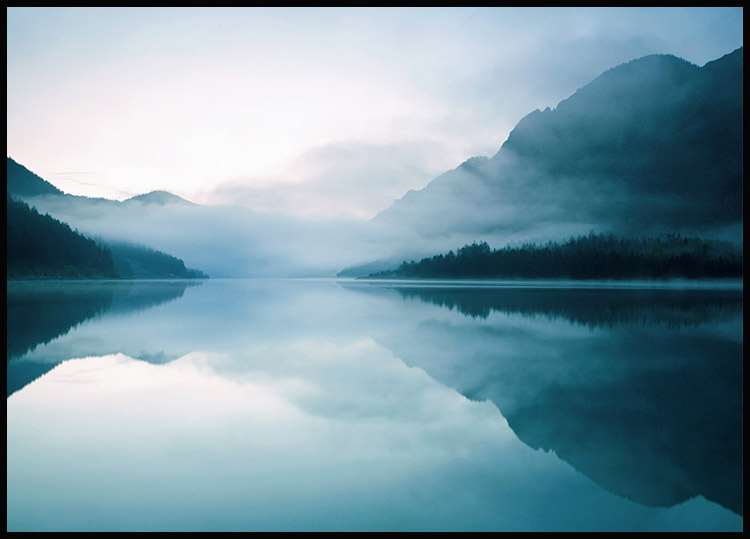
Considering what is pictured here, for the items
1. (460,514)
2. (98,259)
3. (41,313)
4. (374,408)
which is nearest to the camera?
(460,514)

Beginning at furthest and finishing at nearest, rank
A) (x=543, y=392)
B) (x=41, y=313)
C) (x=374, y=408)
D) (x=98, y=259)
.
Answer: (x=98, y=259)
(x=41, y=313)
(x=543, y=392)
(x=374, y=408)

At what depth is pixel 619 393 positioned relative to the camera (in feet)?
27.3

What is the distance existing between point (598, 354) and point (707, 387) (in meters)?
3.35

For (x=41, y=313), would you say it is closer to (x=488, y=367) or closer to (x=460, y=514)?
(x=488, y=367)

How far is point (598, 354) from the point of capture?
474 inches

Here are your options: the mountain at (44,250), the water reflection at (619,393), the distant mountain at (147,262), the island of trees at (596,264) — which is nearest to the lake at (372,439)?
the water reflection at (619,393)

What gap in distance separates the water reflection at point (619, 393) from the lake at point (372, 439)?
34 millimetres

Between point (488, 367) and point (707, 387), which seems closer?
point (707, 387)

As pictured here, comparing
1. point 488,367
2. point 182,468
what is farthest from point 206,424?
point 488,367

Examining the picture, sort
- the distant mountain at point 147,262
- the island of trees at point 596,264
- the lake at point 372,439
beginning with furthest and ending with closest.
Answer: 1. the distant mountain at point 147,262
2. the island of trees at point 596,264
3. the lake at point 372,439

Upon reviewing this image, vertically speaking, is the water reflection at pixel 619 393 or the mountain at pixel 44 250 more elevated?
the mountain at pixel 44 250

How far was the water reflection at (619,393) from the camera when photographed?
17.6 ft

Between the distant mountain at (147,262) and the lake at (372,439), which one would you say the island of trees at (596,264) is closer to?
the lake at (372,439)

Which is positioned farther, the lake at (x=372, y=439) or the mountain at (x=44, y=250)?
the mountain at (x=44, y=250)
